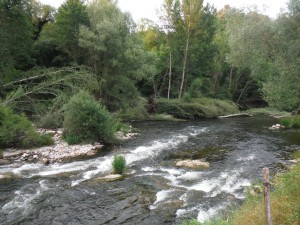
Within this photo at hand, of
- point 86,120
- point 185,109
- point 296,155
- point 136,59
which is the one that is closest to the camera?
point 296,155

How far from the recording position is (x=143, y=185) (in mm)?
11680

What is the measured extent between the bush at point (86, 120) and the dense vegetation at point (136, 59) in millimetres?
173

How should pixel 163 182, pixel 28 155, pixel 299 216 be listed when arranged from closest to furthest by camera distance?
pixel 299 216 → pixel 163 182 → pixel 28 155

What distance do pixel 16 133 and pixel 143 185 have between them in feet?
29.7

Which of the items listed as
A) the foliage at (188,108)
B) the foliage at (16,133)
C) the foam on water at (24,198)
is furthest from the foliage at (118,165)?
the foliage at (188,108)

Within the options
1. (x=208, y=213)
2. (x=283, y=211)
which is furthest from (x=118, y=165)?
(x=283, y=211)

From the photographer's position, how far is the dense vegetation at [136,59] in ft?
64.5

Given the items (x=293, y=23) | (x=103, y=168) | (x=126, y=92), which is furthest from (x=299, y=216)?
(x=126, y=92)

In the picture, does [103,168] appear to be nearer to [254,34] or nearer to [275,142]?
[275,142]

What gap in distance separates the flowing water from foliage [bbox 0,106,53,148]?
2.59m

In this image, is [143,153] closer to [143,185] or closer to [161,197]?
[143,185]

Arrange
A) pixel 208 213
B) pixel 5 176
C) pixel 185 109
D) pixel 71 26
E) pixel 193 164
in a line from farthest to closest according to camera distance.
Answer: pixel 185 109 → pixel 71 26 → pixel 193 164 → pixel 5 176 → pixel 208 213

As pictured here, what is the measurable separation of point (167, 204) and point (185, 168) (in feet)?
13.3

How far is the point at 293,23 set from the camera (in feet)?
57.4
